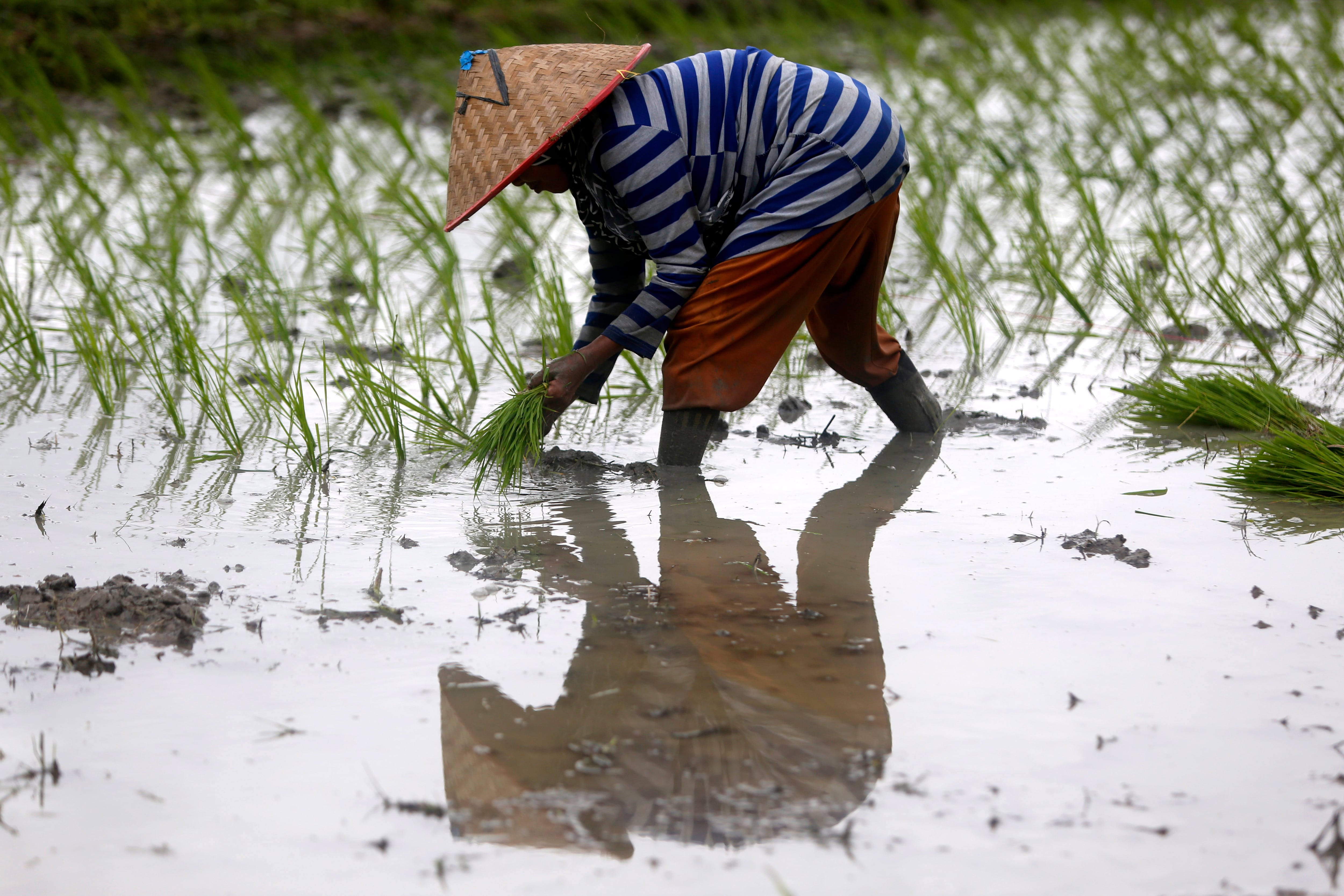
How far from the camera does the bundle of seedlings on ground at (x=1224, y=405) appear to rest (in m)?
2.79

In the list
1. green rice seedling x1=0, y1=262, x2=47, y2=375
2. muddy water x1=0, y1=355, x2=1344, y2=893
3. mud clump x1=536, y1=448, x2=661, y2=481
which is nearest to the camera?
muddy water x1=0, y1=355, x2=1344, y2=893

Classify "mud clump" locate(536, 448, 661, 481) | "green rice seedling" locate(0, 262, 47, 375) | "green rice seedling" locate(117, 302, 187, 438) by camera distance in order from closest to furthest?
"mud clump" locate(536, 448, 661, 481)
"green rice seedling" locate(117, 302, 187, 438)
"green rice seedling" locate(0, 262, 47, 375)

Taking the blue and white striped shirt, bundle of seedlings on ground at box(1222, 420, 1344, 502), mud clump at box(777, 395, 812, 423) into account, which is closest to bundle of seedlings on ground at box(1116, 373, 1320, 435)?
bundle of seedlings on ground at box(1222, 420, 1344, 502)

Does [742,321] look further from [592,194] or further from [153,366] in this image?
[153,366]

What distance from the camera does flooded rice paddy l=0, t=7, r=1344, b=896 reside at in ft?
4.71

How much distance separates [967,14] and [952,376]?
4.85 metres

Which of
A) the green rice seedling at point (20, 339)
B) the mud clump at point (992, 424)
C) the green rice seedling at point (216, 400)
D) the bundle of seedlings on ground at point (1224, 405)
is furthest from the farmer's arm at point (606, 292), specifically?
the green rice seedling at point (20, 339)

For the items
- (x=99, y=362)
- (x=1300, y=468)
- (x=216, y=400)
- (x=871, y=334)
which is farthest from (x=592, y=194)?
(x=1300, y=468)

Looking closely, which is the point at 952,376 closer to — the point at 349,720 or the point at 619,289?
the point at 619,289

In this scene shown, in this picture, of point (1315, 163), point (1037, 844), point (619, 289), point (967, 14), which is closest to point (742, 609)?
point (1037, 844)

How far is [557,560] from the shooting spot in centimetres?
224

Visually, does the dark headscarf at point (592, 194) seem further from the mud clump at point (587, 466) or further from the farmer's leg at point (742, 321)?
the mud clump at point (587, 466)

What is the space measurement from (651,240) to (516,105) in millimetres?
345

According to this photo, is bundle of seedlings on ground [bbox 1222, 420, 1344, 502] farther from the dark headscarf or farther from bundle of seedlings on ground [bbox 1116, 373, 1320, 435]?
the dark headscarf
